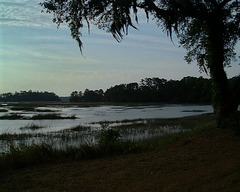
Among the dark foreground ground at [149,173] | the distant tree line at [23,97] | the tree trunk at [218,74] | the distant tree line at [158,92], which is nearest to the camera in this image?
the dark foreground ground at [149,173]

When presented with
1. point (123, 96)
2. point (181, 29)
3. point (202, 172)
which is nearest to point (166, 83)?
point (123, 96)

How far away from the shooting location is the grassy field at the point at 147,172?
553cm

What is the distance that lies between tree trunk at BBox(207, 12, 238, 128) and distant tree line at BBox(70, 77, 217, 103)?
80255 mm

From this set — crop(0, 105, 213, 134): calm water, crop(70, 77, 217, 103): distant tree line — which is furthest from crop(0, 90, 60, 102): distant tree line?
crop(0, 105, 213, 134): calm water

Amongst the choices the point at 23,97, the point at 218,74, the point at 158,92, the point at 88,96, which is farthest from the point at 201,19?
the point at 23,97

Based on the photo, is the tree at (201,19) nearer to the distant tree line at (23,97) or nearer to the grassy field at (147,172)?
the grassy field at (147,172)

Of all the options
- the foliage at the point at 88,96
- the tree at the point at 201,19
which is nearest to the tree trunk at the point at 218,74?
the tree at the point at 201,19

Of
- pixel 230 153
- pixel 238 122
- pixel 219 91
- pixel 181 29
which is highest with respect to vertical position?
pixel 181 29

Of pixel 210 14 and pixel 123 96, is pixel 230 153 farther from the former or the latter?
pixel 123 96

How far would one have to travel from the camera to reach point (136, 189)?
5.49 metres

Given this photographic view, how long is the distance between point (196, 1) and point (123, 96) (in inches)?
4297

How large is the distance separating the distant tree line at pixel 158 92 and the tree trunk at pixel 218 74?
80.3 m

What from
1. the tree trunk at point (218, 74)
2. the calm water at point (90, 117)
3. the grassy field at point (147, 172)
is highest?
the tree trunk at point (218, 74)

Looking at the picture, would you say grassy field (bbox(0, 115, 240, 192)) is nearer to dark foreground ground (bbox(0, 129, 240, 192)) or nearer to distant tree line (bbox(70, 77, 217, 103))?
dark foreground ground (bbox(0, 129, 240, 192))
